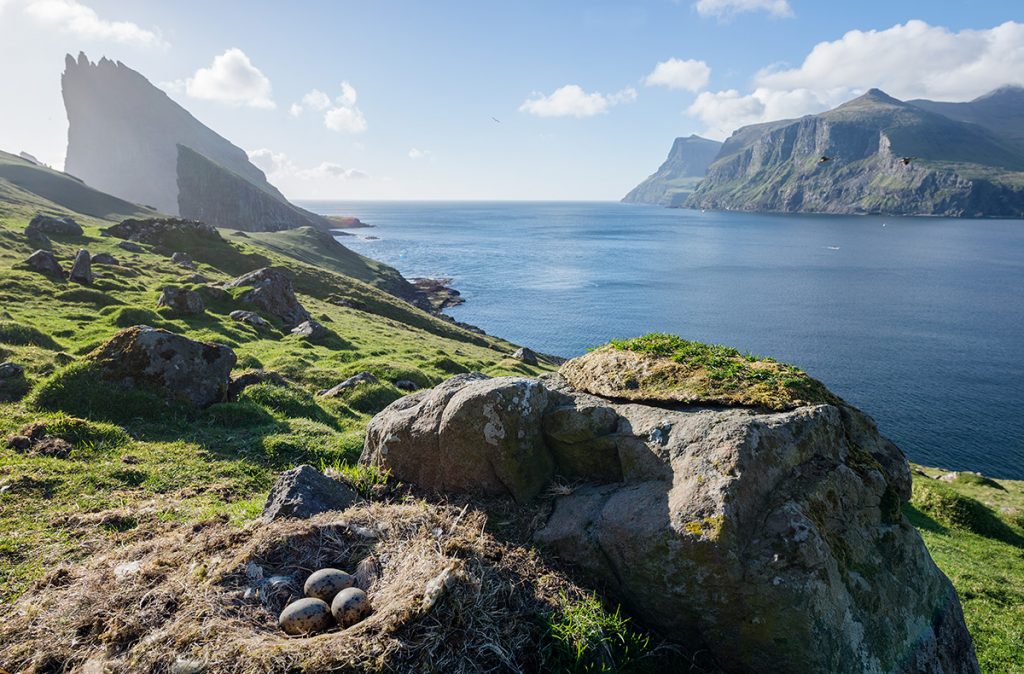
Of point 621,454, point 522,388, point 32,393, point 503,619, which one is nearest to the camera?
point 503,619

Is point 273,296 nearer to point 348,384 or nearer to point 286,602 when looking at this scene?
point 348,384

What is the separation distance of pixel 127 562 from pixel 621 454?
299 inches

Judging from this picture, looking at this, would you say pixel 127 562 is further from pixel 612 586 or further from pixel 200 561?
pixel 612 586

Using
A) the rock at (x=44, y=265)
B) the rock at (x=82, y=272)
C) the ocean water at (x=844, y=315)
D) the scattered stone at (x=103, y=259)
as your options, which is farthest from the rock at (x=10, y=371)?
the ocean water at (x=844, y=315)

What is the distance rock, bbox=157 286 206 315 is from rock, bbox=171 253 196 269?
2477cm

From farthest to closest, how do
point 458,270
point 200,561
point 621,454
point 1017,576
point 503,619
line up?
point 458,270 → point 1017,576 → point 621,454 → point 200,561 → point 503,619

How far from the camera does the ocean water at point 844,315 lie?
57.5 meters

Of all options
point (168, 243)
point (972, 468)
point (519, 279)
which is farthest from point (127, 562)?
point (519, 279)

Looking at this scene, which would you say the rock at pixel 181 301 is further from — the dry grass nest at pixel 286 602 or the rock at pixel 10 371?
the dry grass nest at pixel 286 602

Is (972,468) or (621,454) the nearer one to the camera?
(621,454)

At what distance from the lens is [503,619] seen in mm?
6574

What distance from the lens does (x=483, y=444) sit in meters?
9.35

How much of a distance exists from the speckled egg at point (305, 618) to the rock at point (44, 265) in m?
41.0

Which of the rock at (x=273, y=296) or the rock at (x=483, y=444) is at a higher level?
the rock at (x=483, y=444)
